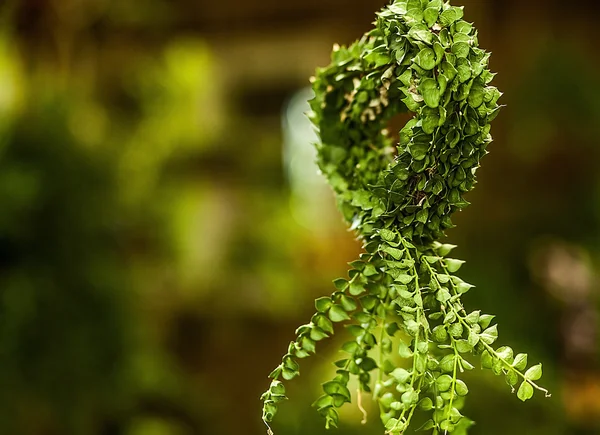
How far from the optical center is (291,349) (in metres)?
0.48

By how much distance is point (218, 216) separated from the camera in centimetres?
283

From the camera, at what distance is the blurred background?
140 cm

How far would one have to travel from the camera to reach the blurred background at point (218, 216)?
1.40 metres

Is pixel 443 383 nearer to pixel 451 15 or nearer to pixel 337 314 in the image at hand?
pixel 337 314

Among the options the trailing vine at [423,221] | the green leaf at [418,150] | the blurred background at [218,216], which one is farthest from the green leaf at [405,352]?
the blurred background at [218,216]

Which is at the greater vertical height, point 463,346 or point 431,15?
point 431,15

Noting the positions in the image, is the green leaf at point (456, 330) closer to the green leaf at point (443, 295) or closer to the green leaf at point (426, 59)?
the green leaf at point (443, 295)

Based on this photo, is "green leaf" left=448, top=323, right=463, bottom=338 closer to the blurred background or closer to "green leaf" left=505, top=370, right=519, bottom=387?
"green leaf" left=505, top=370, right=519, bottom=387

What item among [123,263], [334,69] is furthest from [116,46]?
[334,69]

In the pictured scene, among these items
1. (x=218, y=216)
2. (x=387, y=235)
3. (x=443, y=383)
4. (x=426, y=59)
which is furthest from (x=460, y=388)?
(x=218, y=216)

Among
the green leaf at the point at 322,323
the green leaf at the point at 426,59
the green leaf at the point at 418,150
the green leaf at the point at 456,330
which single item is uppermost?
the green leaf at the point at 426,59

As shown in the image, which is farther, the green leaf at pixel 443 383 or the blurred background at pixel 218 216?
the blurred background at pixel 218 216

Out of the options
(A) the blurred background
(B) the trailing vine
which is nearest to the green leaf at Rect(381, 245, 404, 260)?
(B) the trailing vine

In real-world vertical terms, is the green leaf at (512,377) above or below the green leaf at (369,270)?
below
